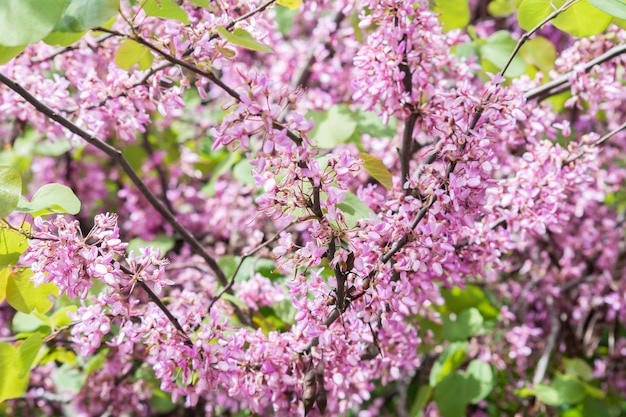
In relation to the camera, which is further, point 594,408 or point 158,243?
point 158,243

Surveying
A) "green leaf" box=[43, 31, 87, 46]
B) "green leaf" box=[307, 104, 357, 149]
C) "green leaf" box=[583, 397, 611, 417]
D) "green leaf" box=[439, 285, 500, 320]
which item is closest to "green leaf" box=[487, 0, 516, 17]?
"green leaf" box=[307, 104, 357, 149]

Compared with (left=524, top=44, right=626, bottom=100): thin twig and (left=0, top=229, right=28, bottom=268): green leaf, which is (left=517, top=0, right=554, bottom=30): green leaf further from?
(left=0, top=229, right=28, bottom=268): green leaf

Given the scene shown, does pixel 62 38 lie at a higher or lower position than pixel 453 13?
lower

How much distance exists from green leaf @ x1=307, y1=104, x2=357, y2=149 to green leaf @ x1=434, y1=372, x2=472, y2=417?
2.29 feet

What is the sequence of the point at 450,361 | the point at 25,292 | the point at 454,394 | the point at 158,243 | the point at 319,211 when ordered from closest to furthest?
1. the point at 319,211
2. the point at 25,292
3. the point at 454,394
4. the point at 450,361
5. the point at 158,243

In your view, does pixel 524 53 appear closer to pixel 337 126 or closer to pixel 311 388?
pixel 337 126

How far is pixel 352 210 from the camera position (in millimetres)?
1084

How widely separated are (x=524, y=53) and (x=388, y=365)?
0.79m

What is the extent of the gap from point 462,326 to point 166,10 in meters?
1.21

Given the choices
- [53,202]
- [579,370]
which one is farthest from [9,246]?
[579,370]

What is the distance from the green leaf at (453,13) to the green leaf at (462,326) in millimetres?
772

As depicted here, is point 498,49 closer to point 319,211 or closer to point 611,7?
point 611,7

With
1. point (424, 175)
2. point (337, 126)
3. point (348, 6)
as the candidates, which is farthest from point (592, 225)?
point (424, 175)

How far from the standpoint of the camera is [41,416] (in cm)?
232
